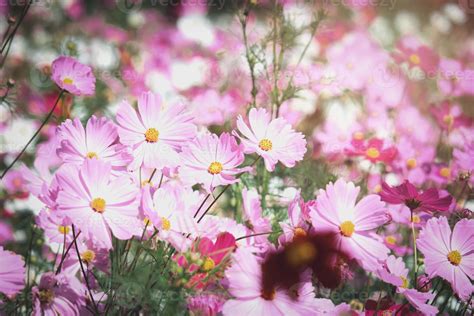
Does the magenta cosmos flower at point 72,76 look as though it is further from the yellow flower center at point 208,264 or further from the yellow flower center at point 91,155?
the yellow flower center at point 208,264

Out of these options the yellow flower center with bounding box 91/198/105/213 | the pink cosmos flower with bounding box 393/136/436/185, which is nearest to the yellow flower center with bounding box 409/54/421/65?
the pink cosmos flower with bounding box 393/136/436/185

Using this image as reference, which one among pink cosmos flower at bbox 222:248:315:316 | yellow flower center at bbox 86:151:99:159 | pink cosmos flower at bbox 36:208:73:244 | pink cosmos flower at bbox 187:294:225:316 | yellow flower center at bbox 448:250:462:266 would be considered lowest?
pink cosmos flower at bbox 36:208:73:244

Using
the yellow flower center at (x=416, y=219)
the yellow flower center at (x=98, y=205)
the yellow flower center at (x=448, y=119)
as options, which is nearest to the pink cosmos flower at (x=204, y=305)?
the yellow flower center at (x=98, y=205)

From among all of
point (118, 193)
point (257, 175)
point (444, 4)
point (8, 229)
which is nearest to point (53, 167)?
point (8, 229)

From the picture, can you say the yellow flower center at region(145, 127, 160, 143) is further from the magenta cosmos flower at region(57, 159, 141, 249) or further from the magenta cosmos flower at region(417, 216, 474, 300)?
the magenta cosmos flower at region(417, 216, 474, 300)

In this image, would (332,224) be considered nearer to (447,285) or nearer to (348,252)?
(348,252)
